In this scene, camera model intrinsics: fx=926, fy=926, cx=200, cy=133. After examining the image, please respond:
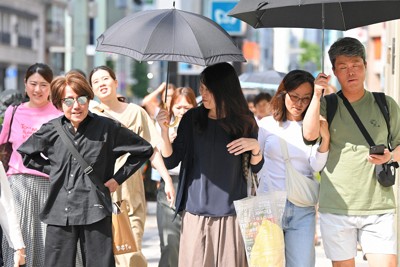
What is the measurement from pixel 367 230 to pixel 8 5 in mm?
62343

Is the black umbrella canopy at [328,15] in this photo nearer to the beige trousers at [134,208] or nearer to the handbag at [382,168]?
the handbag at [382,168]

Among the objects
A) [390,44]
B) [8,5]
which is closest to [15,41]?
[8,5]

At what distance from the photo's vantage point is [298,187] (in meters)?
6.25

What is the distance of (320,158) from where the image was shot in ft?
19.6

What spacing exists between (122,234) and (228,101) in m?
1.47

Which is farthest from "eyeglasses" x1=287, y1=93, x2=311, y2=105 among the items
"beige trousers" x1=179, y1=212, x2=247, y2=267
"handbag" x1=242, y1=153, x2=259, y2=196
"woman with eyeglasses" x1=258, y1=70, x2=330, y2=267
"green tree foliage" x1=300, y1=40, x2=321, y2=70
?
"green tree foliage" x1=300, y1=40, x2=321, y2=70

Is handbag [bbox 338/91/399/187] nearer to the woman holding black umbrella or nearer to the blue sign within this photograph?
the woman holding black umbrella

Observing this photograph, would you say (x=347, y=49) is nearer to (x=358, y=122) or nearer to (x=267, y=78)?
(x=358, y=122)

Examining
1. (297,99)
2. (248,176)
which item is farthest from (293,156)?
(248,176)

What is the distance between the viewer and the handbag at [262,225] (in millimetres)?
5766

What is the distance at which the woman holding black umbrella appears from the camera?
585 centimetres

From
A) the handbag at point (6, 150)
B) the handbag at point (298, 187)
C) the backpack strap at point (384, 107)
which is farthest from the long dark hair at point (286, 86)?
the handbag at point (6, 150)

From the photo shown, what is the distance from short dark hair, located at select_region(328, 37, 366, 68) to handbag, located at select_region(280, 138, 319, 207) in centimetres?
72

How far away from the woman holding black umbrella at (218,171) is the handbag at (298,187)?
42cm
